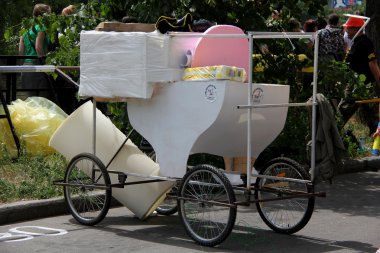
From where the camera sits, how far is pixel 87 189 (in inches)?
325

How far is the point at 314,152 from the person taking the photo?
737 cm

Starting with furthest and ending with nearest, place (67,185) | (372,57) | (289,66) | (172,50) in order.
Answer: (372,57) < (289,66) < (67,185) < (172,50)

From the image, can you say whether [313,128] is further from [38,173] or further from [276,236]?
[38,173]

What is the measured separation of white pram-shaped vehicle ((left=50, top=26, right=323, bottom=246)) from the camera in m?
7.11

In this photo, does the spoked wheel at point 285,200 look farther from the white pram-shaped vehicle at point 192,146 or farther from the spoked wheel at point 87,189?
the spoked wheel at point 87,189

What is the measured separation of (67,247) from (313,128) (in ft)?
7.52

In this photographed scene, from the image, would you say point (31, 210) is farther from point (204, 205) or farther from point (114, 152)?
point (204, 205)

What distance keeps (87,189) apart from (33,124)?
273 cm

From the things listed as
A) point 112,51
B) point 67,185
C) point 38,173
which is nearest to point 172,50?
point 112,51

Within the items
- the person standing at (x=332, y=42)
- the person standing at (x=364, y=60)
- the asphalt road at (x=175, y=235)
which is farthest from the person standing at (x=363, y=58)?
the asphalt road at (x=175, y=235)

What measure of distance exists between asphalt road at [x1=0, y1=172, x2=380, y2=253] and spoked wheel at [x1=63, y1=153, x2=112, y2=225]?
0.13 m

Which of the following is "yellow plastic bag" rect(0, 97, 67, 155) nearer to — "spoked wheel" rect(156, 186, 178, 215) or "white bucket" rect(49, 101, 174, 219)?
"white bucket" rect(49, 101, 174, 219)

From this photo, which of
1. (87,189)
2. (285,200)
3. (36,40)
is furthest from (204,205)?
(36,40)

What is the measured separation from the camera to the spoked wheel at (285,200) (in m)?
7.51
